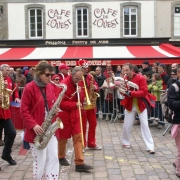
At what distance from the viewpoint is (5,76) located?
22.1 feet

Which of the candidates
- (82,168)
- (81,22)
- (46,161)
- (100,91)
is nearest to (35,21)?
(81,22)

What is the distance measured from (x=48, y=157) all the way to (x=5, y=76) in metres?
2.76

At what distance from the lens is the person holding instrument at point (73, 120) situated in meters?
5.72

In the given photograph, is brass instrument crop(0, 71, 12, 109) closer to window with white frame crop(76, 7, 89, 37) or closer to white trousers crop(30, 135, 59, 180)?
white trousers crop(30, 135, 59, 180)

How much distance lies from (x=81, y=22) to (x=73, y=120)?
15395 mm

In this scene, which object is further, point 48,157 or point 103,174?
point 103,174

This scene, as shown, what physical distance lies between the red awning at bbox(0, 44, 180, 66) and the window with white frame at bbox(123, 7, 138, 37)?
225 cm

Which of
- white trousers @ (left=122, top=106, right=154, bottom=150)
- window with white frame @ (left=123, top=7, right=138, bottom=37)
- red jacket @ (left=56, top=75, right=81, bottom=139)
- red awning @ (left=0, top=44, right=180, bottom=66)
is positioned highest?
window with white frame @ (left=123, top=7, right=138, bottom=37)

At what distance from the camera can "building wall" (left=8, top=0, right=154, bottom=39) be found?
799 inches

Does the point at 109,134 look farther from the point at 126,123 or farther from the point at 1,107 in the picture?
the point at 1,107

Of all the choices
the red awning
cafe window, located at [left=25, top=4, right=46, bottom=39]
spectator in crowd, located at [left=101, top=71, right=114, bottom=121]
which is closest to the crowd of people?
spectator in crowd, located at [left=101, top=71, right=114, bottom=121]

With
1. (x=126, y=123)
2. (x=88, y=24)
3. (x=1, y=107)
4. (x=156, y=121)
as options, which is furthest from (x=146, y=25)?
(x=1, y=107)

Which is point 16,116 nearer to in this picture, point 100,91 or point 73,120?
point 73,120

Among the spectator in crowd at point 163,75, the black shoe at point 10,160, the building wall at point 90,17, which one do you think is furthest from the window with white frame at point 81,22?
the black shoe at point 10,160
